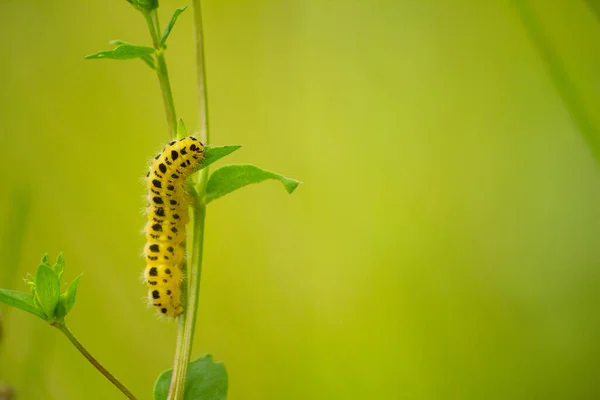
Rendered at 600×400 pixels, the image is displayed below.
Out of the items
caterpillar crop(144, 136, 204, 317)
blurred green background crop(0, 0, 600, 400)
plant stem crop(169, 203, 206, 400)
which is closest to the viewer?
plant stem crop(169, 203, 206, 400)

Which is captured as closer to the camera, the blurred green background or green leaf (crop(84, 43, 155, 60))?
green leaf (crop(84, 43, 155, 60))

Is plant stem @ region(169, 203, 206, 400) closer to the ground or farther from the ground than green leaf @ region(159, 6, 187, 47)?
closer to the ground

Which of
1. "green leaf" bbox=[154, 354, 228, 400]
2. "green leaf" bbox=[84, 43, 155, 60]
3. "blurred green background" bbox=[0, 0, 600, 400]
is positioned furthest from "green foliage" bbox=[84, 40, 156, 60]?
"blurred green background" bbox=[0, 0, 600, 400]

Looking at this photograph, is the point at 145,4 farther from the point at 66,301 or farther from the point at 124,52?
the point at 66,301

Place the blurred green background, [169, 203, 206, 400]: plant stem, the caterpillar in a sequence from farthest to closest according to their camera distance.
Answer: the blurred green background, the caterpillar, [169, 203, 206, 400]: plant stem

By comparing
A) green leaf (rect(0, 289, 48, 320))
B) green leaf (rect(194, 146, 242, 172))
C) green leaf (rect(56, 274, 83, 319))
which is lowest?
green leaf (rect(56, 274, 83, 319))

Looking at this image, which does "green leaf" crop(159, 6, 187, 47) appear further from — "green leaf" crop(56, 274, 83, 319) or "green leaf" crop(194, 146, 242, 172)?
"green leaf" crop(56, 274, 83, 319)

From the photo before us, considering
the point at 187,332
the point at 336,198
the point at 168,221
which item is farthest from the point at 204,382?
the point at 336,198

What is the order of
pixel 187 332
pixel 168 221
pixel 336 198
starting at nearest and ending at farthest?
pixel 187 332
pixel 168 221
pixel 336 198
